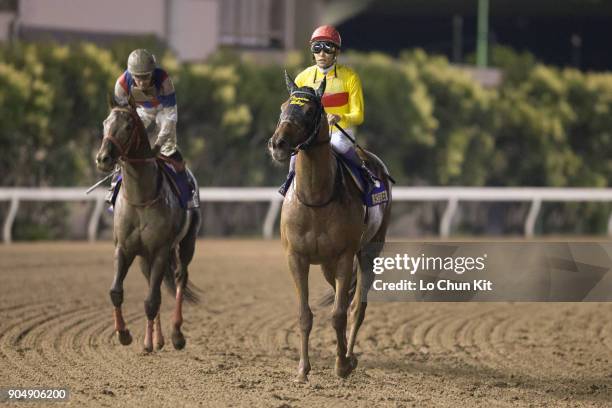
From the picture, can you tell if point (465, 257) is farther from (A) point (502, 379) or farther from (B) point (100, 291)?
(B) point (100, 291)

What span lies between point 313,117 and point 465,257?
6.30ft

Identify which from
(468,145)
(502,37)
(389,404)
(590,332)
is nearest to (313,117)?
(389,404)

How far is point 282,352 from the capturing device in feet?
27.4

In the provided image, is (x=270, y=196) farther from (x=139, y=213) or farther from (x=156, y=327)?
(x=139, y=213)

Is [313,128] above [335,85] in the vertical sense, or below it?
below

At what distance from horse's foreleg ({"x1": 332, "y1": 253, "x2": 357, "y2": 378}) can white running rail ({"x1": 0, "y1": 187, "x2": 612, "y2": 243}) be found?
11786 millimetres

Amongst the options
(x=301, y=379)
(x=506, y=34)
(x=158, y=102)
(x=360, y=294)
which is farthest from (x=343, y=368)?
(x=506, y=34)

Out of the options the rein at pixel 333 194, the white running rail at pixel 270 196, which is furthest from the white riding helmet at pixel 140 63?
the white running rail at pixel 270 196

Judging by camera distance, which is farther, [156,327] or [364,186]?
[156,327]

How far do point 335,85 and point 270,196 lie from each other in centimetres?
1197

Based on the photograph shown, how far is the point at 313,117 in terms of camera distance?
6789 mm

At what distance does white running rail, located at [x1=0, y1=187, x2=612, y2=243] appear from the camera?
1816 cm

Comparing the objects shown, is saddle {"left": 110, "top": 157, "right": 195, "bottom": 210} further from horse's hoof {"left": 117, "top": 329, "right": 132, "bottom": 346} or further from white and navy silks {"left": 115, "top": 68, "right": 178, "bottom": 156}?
horse's hoof {"left": 117, "top": 329, "right": 132, "bottom": 346}

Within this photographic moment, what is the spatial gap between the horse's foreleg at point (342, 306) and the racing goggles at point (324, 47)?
142 cm
